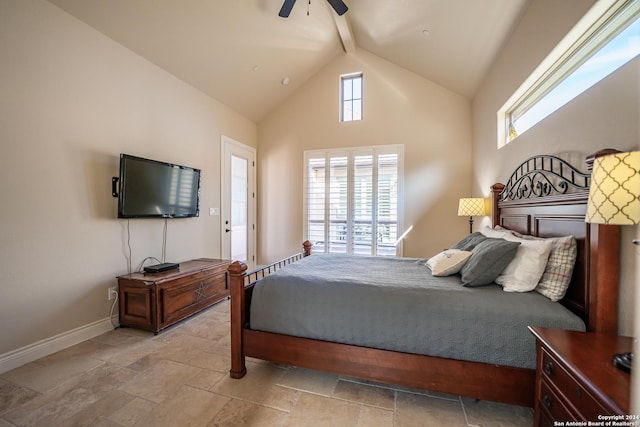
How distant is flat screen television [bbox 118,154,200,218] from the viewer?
2.60 m

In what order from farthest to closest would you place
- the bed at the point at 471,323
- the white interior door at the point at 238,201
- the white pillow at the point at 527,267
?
the white interior door at the point at 238,201 < the white pillow at the point at 527,267 < the bed at the point at 471,323

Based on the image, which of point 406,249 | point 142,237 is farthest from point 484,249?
point 142,237

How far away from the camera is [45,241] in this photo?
2.19 meters

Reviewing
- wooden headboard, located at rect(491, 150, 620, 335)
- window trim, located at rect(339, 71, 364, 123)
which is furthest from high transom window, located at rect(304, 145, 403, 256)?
wooden headboard, located at rect(491, 150, 620, 335)

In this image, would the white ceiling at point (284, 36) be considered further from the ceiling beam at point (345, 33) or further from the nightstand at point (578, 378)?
the nightstand at point (578, 378)

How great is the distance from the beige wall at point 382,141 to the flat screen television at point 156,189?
175 centimetres

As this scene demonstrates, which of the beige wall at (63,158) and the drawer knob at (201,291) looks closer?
the beige wall at (63,158)

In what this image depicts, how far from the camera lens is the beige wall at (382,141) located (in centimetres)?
409

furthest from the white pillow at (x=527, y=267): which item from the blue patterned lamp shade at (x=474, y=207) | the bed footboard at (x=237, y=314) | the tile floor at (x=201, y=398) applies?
the bed footboard at (x=237, y=314)

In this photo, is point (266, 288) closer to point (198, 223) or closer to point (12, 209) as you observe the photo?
point (12, 209)

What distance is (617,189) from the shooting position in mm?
965

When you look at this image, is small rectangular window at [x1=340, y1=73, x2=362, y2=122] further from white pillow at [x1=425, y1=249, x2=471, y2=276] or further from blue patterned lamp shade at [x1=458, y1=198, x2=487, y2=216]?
white pillow at [x1=425, y1=249, x2=471, y2=276]

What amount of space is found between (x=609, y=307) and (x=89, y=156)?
4092 mm

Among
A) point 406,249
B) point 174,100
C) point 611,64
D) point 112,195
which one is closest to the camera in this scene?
point 611,64
